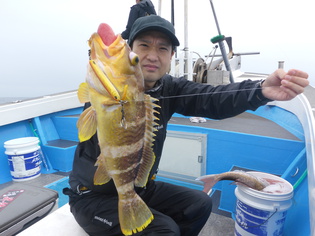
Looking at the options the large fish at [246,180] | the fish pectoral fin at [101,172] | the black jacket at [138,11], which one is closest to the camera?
the fish pectoral fin at [101,172]

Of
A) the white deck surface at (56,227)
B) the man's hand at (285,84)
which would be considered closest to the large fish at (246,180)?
the man's hand at (285,84)

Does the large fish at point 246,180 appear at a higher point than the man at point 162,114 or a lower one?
lower

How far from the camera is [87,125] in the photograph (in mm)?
1139

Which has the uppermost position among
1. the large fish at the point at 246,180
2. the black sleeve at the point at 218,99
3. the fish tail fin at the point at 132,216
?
the black sleeve at the point at 218,99

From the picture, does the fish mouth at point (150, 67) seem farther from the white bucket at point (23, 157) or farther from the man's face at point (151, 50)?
the white bucket at point (23, 157)

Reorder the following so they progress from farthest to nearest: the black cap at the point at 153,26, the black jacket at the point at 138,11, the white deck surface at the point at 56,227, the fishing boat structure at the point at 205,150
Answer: the black jacket at the point at 138,11, the fishing boat structure at the point at 205,150, the white deck surface at the point at 56,227, the black cap at the point at 153,26

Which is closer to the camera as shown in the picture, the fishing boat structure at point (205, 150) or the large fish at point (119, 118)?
the large fish at point (119, 118)

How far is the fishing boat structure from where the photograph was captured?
194 centimetres

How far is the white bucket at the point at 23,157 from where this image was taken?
3.67 meters

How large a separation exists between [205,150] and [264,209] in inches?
56.2

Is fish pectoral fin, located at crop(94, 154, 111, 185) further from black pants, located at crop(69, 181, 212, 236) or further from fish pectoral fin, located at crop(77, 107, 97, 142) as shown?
black pants, located at crop(69, 181, 212, 236)

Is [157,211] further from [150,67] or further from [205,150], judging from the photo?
[205,150]

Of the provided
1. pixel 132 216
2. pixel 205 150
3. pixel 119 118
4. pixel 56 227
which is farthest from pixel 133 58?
pixel 205 150

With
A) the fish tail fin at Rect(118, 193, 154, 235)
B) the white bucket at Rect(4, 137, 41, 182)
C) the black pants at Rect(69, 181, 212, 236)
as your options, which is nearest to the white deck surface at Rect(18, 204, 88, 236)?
the black pants at Rect(69, 181, 212, 236)
